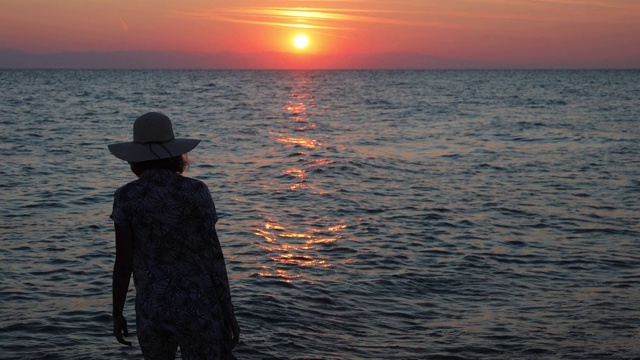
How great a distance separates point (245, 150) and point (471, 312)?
2039cm

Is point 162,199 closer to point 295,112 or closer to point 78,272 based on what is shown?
point 78,272

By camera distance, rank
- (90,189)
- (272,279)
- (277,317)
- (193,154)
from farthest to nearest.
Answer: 1. (193,154)
2. (90,189)
3. (272,279)
4. (277,317)

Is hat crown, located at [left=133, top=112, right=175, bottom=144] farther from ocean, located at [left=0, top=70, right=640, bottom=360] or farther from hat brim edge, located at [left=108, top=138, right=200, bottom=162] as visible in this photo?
ocean, located at [left=0, top=70, right=640, bottom=360]

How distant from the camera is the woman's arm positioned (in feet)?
14.0

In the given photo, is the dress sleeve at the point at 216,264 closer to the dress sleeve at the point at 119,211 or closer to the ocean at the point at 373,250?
the dress sleeve at the point at 119,211

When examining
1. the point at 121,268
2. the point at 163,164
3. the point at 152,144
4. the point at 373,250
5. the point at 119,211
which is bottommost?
the point at 373,250

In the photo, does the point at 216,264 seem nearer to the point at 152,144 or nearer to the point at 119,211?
the point at 119,211

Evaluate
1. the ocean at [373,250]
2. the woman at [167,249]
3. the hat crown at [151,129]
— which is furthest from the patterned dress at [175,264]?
the ocean at [373,250]

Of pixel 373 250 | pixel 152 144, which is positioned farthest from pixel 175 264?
pixel 373 250

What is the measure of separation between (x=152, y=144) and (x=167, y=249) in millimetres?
553

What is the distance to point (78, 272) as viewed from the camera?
36.3 ft

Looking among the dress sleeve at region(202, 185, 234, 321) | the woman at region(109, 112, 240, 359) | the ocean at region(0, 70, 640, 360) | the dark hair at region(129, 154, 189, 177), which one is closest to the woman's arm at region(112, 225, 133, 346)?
the woman at region(109, 112, 240, 359)

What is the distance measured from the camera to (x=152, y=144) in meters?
4.27

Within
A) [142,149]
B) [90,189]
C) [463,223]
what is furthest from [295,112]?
[142,149]
